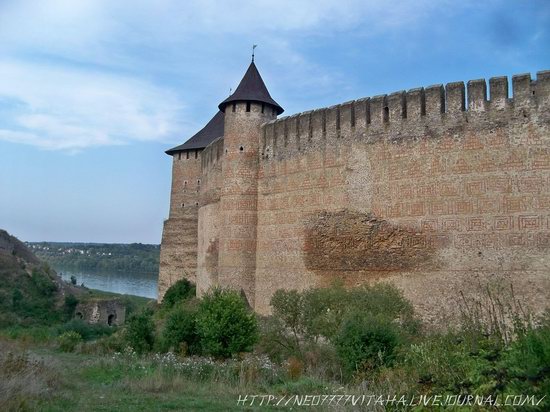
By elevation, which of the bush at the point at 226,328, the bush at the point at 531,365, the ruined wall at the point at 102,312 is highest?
the bush at the point at 531,365

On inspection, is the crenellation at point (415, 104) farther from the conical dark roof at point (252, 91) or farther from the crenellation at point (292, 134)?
the conical dark roof at point (252, 91)

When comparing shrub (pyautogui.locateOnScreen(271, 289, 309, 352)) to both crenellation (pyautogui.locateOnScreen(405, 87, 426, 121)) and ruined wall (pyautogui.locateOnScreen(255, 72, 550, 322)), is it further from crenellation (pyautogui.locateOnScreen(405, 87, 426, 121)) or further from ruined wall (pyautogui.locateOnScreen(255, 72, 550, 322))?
crenellation (pyautogui.locateOnScreen(405, 87, 426, 121))

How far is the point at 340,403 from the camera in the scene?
5457 mm

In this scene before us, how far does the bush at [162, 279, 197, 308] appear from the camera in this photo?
2267cm

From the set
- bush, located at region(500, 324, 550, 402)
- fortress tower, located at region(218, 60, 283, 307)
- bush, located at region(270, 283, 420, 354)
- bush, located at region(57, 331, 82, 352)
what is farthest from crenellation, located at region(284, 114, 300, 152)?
bush, located at region(500, 324, 550, 402)

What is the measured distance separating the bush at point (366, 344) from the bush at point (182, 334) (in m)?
4.05

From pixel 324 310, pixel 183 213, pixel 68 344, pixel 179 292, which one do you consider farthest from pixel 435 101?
pixel 183 213

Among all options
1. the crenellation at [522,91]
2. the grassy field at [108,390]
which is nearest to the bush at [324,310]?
the grassy field at [108,390]

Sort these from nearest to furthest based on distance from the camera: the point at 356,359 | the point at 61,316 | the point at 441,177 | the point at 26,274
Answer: the point at 356,359
the point at 441,177
the point at 61,316
the point at 26,274

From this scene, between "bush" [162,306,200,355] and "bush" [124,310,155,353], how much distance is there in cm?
112

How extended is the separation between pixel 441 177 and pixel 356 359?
5752 millimetres

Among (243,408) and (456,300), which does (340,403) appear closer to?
(243,408)

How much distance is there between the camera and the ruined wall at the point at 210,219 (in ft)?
61.2

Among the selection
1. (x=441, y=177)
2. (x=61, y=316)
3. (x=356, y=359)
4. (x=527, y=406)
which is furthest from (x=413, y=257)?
(x=61, y=316)
